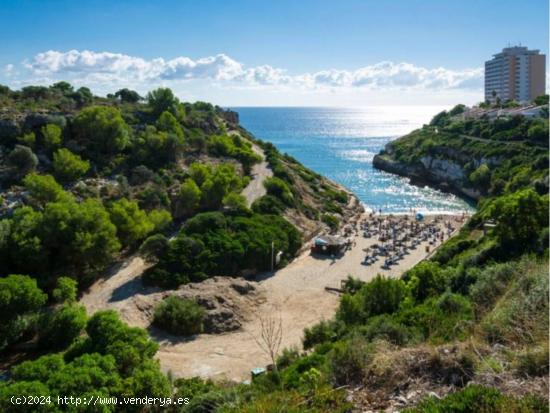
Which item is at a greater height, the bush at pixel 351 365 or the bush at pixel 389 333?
the bush at pixel 351 365

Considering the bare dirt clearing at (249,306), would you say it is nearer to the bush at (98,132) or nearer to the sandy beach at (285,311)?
the sandy beach at (285,311)

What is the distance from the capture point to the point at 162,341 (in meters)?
22.3

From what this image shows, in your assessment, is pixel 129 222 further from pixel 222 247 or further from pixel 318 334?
pixel 318 334

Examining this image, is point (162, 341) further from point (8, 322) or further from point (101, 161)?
point (101, 161)

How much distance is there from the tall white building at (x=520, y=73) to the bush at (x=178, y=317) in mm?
106044

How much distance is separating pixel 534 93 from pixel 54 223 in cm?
11879

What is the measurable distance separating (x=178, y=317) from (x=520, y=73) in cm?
11701

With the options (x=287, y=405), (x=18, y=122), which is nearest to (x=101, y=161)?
(x=18, y=122)

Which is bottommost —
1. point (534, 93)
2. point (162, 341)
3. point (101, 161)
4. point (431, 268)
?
point (162, 341)

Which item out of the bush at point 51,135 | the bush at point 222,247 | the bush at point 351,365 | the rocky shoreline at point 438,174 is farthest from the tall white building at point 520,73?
the bush at point 351,365

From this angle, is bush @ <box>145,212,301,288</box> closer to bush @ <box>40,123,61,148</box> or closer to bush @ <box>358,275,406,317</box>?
bush @ <box>358,275,406,317</box>

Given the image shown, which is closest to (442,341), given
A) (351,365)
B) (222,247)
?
(351,365)

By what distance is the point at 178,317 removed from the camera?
23.0 metres

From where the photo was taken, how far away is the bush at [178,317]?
2297 cm
